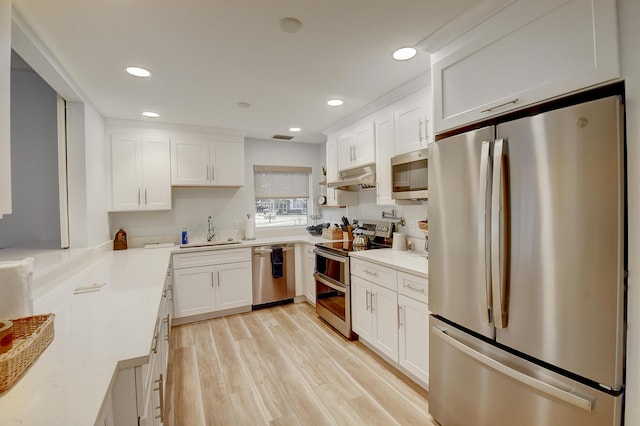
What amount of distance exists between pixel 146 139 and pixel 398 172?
295 centimetres

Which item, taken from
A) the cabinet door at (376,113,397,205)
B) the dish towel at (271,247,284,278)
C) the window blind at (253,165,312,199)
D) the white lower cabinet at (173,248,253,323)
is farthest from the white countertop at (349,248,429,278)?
the window blind at (253,165,312,199)

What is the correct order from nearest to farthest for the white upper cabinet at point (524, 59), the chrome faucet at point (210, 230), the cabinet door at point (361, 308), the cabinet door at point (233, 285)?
the white upper cabinet at point (524, 59) < the cabinet door at point (361, 308) < the cabinet door at point (233, 285) < the chrome faucet at point (210, 230)

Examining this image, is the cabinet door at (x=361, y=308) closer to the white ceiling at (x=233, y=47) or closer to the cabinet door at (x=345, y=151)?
the cabinet door at (x=345, y=151)

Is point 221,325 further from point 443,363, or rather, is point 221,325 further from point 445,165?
point 445,165

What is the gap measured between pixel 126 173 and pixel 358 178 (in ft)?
8.79

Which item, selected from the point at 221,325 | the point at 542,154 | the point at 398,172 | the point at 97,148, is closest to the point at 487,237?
the point at 542,154

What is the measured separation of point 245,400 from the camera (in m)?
2.09

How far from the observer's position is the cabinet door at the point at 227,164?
3.82 meters

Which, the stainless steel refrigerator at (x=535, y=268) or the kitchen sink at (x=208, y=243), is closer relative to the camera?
the stainless steel refrigerator at (x=535, y=268)

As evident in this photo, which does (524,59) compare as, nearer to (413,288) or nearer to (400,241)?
(413,288)

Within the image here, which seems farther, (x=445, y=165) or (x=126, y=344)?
(x=445, y=165)

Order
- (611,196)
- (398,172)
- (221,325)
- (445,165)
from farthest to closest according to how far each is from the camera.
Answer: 1. (221,325)
2. (398,172)
3. (445,165)
4. (611,196)

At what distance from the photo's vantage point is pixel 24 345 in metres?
0.89

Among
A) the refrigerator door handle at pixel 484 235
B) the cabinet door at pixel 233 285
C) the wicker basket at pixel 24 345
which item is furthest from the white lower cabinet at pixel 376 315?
the wicker basket at pixel 24 345
